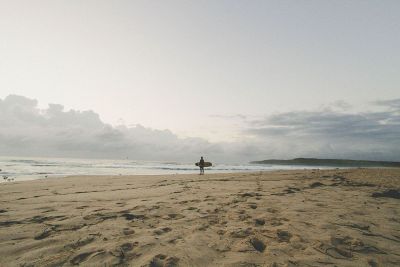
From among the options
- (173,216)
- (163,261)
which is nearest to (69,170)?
(173,216)

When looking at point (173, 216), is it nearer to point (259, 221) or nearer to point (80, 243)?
point (259, 221)

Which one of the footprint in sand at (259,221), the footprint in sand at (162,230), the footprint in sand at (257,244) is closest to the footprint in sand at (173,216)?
the footprint in sand at (162,230)

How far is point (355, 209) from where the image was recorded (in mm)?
5754

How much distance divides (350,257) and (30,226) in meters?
5.24

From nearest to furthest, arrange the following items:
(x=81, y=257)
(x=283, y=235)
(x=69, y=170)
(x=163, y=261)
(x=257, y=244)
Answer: (x=163, y=261), (x=81, y=257), (x=257, y=244), (x=283, y=235), (x=69, y=170)

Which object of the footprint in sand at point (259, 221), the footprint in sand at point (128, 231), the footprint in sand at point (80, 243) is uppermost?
the footprint in sand at point (259, 221)

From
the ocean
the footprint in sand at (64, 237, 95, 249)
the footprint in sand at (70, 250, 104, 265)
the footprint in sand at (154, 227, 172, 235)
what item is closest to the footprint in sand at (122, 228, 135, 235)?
the footprint in sand at (154, 227, 172, 235)

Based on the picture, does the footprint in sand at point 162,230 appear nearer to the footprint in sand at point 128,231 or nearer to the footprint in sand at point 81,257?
the footprint in sand at point 128,231

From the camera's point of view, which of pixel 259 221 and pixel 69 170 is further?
pixel 69 170

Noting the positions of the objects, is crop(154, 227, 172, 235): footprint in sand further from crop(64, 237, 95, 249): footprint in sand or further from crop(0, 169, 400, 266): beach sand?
crop(64, 237, 95, 249): footprint in sand

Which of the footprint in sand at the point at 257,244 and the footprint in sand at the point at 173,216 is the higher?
the footprint in sand at the point at 173,216

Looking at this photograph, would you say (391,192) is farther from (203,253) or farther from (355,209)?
(203,253)

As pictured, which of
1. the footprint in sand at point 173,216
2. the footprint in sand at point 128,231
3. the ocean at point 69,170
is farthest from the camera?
the ocean at point 69,170

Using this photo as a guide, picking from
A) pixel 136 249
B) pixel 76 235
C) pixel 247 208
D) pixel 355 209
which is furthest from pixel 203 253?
pixel 355 209
